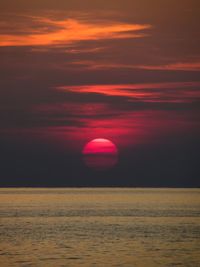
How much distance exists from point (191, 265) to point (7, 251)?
16756 mm

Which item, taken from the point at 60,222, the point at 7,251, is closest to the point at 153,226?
the point at 60,222

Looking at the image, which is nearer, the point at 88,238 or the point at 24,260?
the point at 24,260

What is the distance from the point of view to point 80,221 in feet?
375

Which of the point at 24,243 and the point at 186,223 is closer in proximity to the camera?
the point at 24,243

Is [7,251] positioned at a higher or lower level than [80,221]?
lower

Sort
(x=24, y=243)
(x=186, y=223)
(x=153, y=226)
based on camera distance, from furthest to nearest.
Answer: (x=186, y=223) → (x=153, y=226) → (x=24, y=243)

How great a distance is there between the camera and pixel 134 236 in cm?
8175

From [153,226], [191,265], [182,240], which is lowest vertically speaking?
[191,265]

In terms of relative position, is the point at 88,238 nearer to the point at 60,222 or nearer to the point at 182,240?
the point at 182,240

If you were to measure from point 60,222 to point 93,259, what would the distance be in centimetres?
5097

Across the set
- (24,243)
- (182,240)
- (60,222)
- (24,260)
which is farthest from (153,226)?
(24,260)

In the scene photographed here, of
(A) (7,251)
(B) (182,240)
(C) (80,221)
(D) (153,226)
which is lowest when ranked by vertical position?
(A) (7,251)

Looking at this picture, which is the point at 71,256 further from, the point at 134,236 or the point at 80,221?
the point at 80,221

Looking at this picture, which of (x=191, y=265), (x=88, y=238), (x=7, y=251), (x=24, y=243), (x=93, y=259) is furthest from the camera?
(x=88, y=238)
